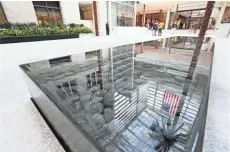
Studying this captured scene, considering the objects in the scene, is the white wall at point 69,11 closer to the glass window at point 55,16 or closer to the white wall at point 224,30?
the glass window at point 55,16

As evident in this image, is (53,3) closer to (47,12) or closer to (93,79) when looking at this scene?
(47,12)

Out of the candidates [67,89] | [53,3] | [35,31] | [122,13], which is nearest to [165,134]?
[67,89]

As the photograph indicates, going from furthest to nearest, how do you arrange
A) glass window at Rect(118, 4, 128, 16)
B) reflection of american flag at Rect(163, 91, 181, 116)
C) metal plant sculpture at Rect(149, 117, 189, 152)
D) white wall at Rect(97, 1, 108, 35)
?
1. glass window at Rect(118, 4, 128, 16)
2. white wall at Rect(97, 1, 108, 35)
3. reflection of american flag at Rect(163, 91, 181, 116)
4. metal plant sculpture at Rect(149, 117, 189, 152)

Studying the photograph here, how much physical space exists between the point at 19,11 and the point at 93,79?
1045 centimetres

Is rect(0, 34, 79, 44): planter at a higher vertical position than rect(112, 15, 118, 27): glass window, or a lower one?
lower

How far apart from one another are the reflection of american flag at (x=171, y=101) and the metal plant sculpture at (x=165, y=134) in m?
0.20

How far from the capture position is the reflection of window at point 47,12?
10.3 metres

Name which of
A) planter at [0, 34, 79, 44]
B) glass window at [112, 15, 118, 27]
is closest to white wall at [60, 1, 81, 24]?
planter at [0, 34, 79, 44]

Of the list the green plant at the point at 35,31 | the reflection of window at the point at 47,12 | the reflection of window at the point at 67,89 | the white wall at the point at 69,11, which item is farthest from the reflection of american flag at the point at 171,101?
the white wall at the point at 69,11

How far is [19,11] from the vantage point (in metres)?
9.02

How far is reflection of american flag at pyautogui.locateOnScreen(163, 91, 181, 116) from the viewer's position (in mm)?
1412

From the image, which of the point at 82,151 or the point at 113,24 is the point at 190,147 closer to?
the point at 82,151

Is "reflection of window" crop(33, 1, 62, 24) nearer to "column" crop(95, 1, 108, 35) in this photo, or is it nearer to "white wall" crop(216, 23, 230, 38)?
"column" crop(95, 1, 108, 35)

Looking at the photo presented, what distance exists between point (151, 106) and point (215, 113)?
895mm
